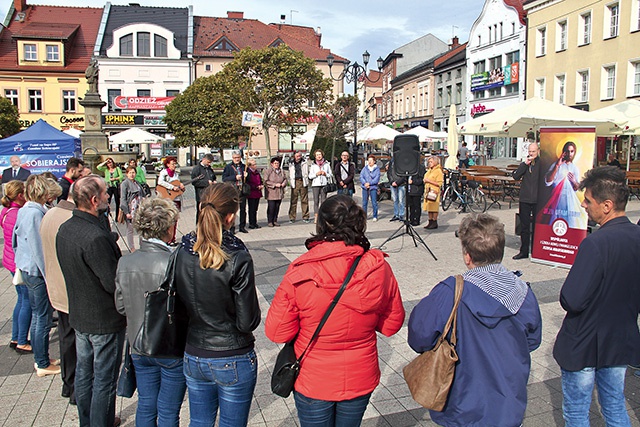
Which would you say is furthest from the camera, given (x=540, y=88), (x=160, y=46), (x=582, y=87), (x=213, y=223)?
(x=160, y=46)

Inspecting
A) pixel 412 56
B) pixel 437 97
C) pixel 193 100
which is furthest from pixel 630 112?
pixel 412 56

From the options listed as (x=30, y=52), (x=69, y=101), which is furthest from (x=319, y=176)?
(x=30, y=52)

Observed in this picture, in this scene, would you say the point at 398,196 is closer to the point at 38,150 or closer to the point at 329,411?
the point at 329,411

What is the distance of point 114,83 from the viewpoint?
156 feet

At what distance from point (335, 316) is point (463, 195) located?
13561 mm

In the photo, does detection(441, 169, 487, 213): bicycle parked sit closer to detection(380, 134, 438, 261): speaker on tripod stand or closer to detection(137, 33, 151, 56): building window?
detection(380, 134, 438, 261): speaker on tripod stand

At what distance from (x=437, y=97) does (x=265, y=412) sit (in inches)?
1938

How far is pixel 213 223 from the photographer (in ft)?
8.71

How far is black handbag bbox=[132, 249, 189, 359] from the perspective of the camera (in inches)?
105

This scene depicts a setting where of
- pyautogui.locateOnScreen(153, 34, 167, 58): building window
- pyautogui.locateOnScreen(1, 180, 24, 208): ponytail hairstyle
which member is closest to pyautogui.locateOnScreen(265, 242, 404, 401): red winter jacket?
pyautogui.locateOnScreen(1, 180, 24, 208): ponytail hairstyle

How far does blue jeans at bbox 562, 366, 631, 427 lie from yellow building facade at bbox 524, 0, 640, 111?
28161 millimetres

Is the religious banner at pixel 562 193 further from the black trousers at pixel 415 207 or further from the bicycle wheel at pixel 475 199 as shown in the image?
the bicycle wheel at pixel 475 199

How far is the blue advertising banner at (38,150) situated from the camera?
1781 cm

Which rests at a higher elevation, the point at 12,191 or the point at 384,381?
the point at 12,191
